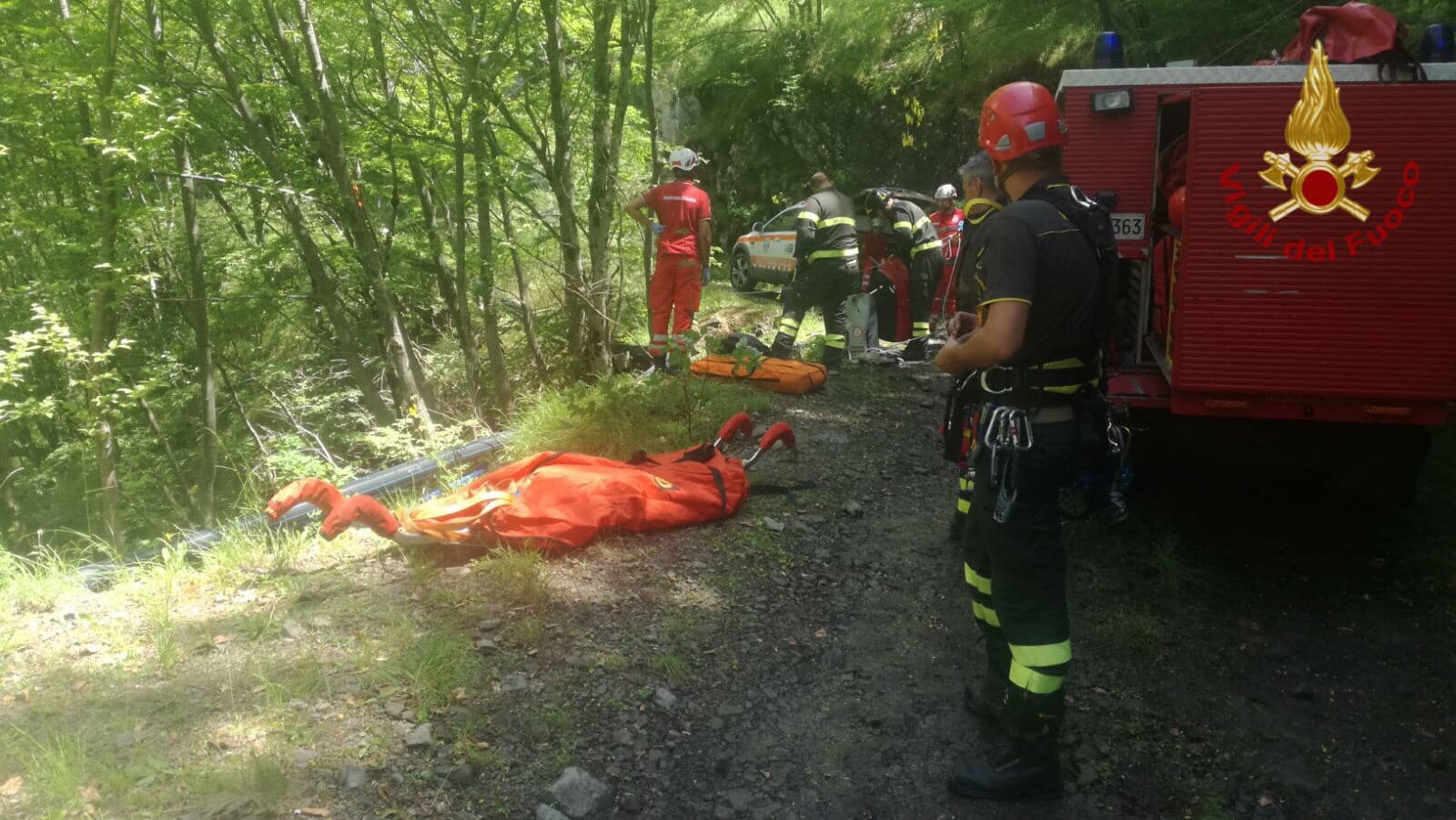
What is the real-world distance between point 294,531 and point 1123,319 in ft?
15.6

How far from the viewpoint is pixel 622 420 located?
5957 millimetres

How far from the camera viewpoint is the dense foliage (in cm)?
678

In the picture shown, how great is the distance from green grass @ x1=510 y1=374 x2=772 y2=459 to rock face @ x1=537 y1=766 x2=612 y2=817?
2865 mm

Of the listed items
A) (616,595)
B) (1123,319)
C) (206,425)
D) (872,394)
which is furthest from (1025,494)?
(206,425)

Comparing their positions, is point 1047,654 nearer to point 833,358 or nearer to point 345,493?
point 345,493

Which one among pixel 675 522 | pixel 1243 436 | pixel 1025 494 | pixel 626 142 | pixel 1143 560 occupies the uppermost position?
pixel 626 142

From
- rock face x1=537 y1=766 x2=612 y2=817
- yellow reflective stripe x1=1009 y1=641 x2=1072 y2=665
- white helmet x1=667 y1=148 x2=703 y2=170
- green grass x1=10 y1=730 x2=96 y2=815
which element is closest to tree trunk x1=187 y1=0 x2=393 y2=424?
white helmet x1=667 y1=148 x2=703 y2=170

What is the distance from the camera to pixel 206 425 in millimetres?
8688

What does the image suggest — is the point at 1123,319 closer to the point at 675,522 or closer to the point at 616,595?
the point at 675,522

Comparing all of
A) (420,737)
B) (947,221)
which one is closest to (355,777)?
(420,737)

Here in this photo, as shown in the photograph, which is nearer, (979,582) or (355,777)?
(355,777)

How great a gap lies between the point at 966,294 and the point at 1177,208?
185 cm

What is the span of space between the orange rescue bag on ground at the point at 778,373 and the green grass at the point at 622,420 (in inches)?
37.8

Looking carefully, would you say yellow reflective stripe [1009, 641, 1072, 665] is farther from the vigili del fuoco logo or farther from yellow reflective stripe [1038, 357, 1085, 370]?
the vigili del fuoco logo
